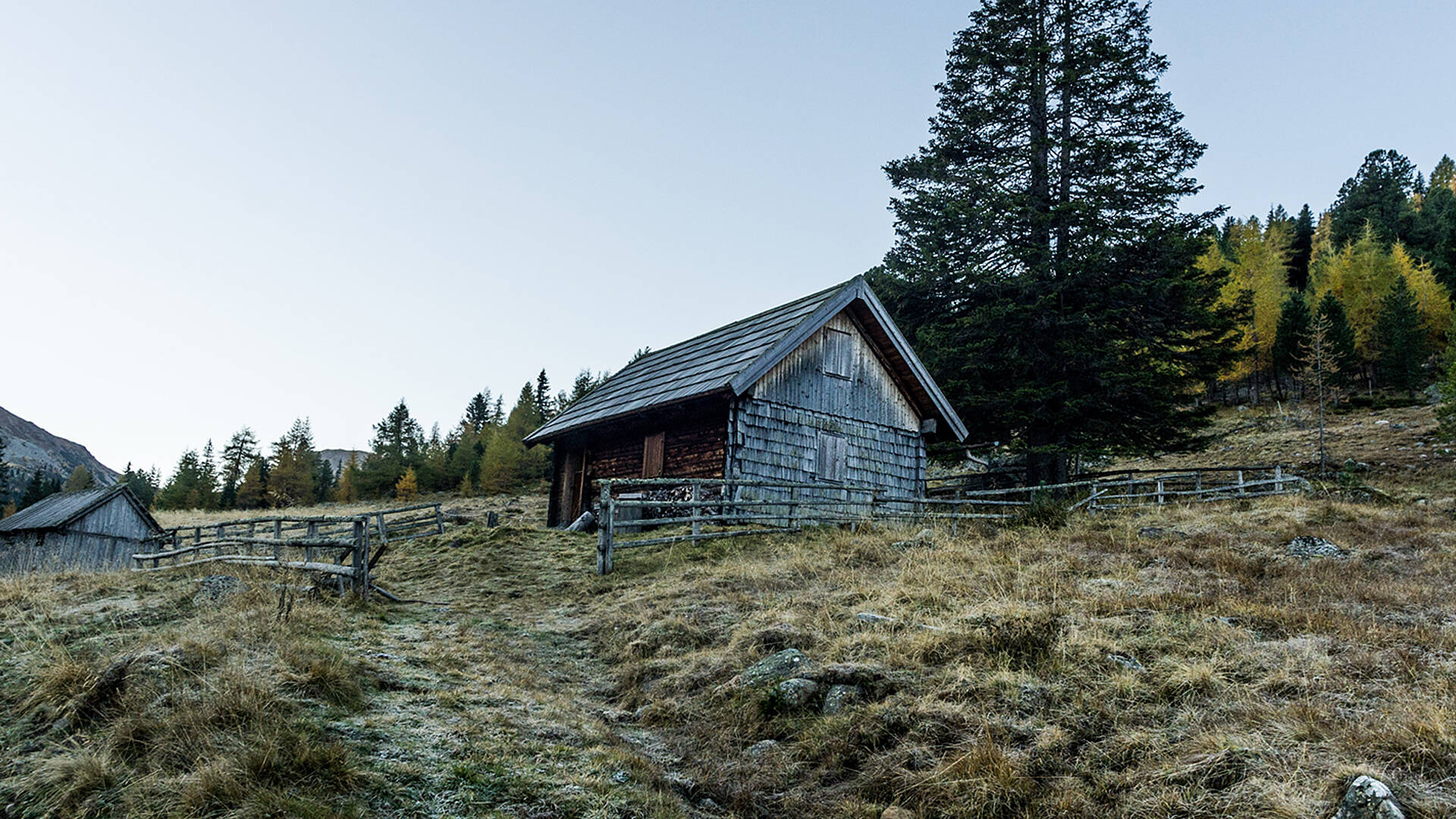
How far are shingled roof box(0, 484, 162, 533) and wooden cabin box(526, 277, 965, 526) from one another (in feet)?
53.6

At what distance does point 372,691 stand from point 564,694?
169 cm

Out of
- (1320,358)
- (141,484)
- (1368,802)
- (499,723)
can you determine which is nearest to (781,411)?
(499,723)

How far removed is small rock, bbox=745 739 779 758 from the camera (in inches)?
215

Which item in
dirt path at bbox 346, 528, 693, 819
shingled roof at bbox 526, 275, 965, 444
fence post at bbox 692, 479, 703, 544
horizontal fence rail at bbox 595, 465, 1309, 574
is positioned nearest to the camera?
dirt path at bbox 346, 528, 693, 819

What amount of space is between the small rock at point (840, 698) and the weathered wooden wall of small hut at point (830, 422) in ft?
37.0

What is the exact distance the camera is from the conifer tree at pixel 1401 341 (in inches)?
1746

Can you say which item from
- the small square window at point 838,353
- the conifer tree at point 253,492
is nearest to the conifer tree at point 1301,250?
the small square window at point 838,353

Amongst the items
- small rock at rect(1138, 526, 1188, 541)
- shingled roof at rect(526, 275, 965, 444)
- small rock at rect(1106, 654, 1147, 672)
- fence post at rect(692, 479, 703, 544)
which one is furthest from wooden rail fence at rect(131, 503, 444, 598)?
small rock at rect(1138, 526, 1188, 541)

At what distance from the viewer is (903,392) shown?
21.5m

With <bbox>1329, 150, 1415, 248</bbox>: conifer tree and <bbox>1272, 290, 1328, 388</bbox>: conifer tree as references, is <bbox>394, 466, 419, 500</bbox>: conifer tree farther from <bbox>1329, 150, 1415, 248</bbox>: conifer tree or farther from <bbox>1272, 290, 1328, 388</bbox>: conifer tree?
<bbox>1329, 150, 1415, 248</bbox>: conifer tree

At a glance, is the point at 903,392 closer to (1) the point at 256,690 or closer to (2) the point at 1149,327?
(2) the point at 1149,327

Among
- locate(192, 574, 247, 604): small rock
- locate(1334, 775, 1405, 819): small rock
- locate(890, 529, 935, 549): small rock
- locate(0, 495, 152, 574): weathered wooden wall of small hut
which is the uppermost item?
locate(890, 529, 935, 549): small rock

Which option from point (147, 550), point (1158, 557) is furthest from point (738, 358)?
point (147, 550)

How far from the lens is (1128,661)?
5848mm
